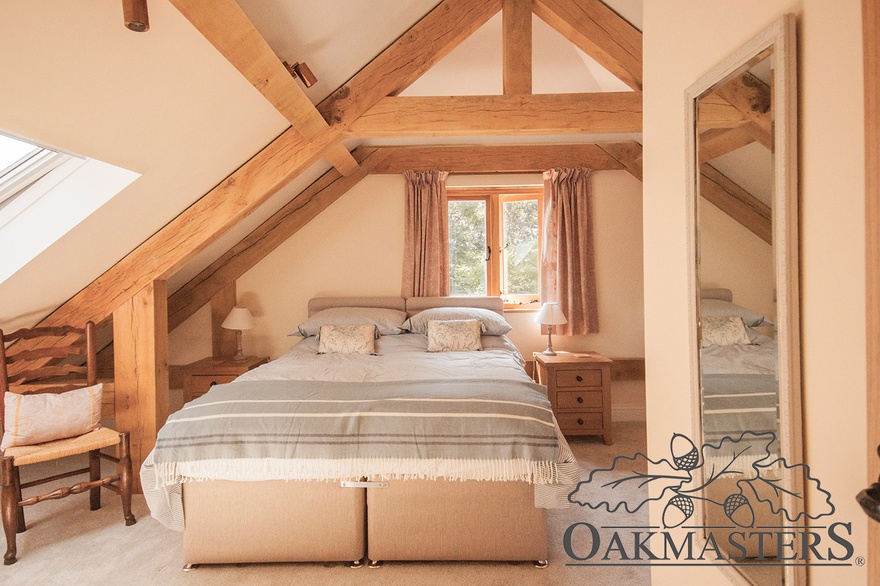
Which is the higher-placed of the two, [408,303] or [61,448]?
[408,303]

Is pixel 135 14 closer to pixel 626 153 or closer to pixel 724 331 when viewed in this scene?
pixel 724 331

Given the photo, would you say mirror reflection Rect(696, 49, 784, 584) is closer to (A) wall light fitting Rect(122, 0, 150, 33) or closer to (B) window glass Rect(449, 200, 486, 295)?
(A) wall light fitting Rect(122, 0, 150, 33)

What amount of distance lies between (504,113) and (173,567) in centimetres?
286

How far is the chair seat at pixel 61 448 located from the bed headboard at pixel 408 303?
1976 millimetres

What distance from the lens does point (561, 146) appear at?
171 inches

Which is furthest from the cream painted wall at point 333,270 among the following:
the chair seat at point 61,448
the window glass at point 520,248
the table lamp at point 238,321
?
the chair seat at point 61,448

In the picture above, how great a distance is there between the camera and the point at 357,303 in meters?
4.36

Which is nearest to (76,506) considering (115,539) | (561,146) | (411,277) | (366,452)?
(115,539)

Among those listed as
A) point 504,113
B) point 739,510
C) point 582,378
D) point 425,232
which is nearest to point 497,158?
point 425,232

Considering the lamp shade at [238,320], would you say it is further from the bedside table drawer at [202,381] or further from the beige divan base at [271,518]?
the beige divan base at [271,518]

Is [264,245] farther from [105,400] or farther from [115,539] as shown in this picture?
[115,539]

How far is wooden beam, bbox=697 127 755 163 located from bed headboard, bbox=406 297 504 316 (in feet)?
10.4

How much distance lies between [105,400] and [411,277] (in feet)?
7.88

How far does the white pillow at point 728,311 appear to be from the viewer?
96 cm
